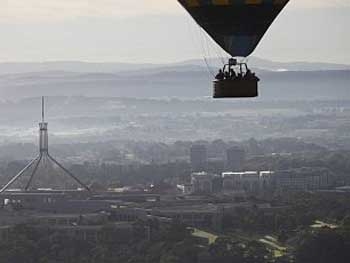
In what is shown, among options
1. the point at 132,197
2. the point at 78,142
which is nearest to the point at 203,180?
the point at 132,197

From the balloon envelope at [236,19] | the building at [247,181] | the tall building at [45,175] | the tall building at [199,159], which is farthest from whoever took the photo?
the tall building at [199,159]

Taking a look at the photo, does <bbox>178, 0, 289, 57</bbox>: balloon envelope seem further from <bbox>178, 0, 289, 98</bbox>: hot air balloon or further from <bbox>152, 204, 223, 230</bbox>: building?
<bbox>152, 204, 223, 230</bbox>: building

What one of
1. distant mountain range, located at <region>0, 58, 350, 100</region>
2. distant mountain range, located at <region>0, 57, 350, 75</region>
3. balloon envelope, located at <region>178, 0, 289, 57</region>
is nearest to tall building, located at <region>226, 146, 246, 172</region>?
balloon envelope, located at <region>178, 0, 289, 57</region>

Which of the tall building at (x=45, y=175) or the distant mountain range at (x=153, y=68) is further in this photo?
the distant mountain range at (x=153, y=68)

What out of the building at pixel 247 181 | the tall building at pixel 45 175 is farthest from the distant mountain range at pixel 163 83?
the building at pixel 247 181

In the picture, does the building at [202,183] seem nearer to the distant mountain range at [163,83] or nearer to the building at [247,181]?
the building at [247,181]

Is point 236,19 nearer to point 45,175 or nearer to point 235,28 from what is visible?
point 235,28

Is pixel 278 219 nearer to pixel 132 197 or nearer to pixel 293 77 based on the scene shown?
pixel 132 197
